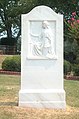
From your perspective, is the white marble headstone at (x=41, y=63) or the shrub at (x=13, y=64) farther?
the shrub at (x=13, y=64)

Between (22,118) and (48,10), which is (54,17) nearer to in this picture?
(48,10)

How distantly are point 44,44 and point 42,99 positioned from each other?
53.1 inches

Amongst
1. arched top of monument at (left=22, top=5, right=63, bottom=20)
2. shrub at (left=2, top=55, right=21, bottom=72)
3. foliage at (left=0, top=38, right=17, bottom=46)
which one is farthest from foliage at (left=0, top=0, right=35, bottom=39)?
arched top of monument at (left=22, top=5, right=63, bottom=20)

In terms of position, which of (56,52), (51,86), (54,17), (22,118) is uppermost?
(54,17)

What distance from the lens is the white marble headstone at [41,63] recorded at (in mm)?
9281

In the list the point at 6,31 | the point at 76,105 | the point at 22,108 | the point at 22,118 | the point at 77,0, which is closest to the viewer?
the point at 22,118

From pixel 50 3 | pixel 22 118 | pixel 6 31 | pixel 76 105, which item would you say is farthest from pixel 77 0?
pixel 6 31

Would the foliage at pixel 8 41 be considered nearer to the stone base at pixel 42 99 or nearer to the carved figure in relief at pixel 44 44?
the carved figure in relief at pixel 44 44

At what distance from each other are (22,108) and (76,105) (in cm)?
156

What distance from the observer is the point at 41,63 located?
9328mm

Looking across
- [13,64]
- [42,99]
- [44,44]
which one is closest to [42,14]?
[44,44]

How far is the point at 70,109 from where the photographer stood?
30.6ft

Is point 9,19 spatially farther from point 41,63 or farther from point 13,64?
point 41,63

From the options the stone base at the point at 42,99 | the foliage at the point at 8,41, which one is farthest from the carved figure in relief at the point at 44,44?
the foliage at the point at 8,41
